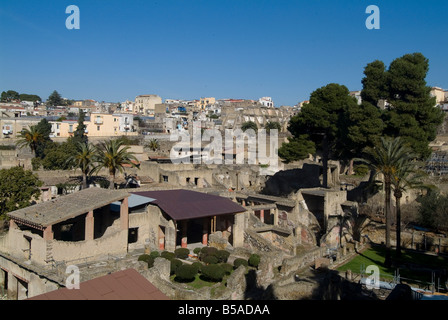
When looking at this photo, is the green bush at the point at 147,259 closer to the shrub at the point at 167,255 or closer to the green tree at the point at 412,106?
the shrub at the point at 167,255

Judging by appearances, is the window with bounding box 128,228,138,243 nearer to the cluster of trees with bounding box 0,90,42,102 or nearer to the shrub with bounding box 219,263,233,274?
the shrub with bounding box 219,263,233,274

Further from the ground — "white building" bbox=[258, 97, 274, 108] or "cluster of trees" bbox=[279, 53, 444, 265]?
"white building" bbox=[258, 97, 274, 108]

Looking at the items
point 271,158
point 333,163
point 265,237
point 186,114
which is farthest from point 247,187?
point 186,114

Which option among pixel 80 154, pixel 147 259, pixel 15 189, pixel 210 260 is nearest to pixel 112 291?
pixel 147 259

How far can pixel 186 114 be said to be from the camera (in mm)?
115438

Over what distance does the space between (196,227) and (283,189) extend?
14773 millimetres

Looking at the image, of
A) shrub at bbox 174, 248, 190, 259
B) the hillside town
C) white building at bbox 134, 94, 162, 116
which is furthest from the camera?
white building at bbox 134, 94, 162, 116

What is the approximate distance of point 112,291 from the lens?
13.6 meters

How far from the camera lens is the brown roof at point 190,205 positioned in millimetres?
25750

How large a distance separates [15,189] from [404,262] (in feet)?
83.7

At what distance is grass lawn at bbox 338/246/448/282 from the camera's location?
22031 millimetres

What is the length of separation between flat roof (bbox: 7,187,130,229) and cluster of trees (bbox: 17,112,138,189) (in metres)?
7.68

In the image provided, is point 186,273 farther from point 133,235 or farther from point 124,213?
point 133,235

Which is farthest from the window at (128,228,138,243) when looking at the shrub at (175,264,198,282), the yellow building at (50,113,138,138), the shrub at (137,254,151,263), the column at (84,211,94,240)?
the yellow building at (50,113,138,138)
